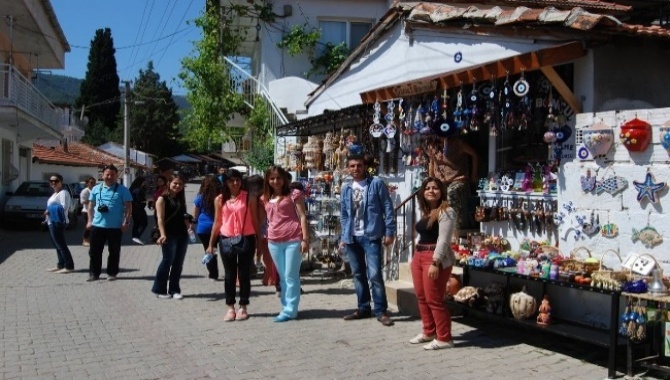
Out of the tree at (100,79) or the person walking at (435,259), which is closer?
the person walking at (435,259)

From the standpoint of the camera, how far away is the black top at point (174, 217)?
8.82m

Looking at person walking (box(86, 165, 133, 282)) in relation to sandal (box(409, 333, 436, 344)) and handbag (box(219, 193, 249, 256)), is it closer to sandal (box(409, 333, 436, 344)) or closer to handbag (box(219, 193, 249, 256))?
handbag (box(219, 193, 249, 256))

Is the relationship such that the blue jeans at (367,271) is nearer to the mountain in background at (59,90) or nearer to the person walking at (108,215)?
the person walking at (108,215)

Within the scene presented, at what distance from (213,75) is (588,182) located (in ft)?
54.1

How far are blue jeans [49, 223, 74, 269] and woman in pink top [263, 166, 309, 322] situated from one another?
5.20m

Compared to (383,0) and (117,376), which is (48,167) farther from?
(117,376)

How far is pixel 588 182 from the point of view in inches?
250

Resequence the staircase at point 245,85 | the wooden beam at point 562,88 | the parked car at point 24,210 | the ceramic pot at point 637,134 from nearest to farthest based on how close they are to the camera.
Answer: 1. the ceramic pot at point 637,134
2. the wooden beam at point 562,88
3. the parked car at point 24,210
4. the staircase at point 245,85

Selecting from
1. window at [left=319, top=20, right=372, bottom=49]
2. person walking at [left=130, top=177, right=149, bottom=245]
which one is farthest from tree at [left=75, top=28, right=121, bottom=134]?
person walking at [left=130, top=177, right=149, bottom=245]

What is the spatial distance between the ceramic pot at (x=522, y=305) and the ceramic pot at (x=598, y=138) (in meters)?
1.54

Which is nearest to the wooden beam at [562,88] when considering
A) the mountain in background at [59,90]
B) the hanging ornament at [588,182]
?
the hanging ornament at [588,182]

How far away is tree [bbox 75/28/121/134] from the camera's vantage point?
214ft

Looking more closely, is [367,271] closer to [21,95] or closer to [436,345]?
[436,345]

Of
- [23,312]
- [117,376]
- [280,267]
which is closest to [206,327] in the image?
[280,267]
